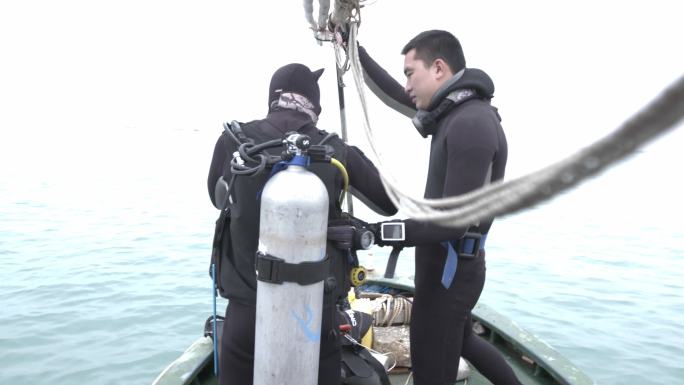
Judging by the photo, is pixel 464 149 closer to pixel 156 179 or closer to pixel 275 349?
pixel 275 349

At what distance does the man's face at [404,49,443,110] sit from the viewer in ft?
9.15

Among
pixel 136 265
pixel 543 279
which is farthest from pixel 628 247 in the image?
pixel 136 265

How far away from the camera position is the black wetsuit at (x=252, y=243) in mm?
2309

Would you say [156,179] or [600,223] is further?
[156,179]

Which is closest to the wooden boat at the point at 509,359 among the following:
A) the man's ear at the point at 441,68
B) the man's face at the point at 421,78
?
the man's face at the point at 421,78

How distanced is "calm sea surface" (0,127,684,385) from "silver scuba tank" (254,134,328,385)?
110cm

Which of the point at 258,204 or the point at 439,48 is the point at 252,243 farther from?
the point at 439,48

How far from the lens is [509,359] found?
445 cm

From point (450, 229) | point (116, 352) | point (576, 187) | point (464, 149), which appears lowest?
point (116, 352)

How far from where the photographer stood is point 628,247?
1492 centimetres

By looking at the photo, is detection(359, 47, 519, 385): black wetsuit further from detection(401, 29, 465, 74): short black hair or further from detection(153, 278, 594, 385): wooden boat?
detection(153, 278, 594, 385): wooden boat

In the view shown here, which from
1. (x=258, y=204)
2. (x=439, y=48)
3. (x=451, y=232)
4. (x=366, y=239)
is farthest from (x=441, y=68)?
(x=258, y=204)

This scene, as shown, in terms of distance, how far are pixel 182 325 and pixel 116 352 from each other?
1.28m

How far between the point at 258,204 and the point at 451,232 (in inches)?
37.2
